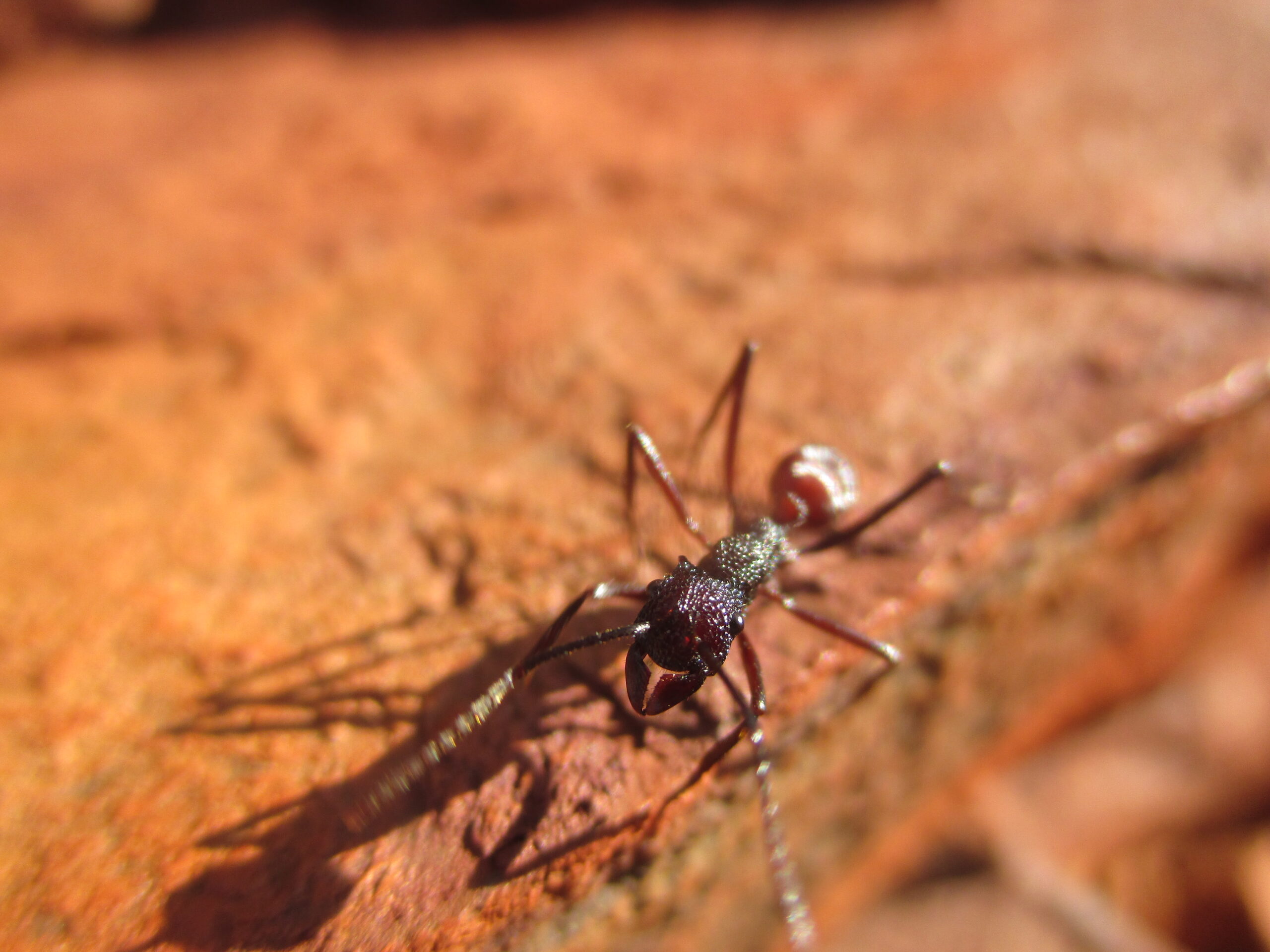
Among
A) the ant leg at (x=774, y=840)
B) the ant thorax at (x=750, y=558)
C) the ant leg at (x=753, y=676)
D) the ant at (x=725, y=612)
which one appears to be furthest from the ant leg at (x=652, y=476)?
the ant leg at (x=774, y=840)

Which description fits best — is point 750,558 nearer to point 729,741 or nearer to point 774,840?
point 729,741

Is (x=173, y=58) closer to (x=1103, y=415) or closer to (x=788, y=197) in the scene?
(x=788, y=197)

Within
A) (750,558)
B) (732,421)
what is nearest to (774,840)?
(750,558)

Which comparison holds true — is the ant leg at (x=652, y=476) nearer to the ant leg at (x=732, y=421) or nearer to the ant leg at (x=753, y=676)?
the ant leg at (x=732, y=421)

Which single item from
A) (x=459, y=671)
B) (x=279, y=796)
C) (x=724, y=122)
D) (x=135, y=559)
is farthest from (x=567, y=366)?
(x=724, y=122)

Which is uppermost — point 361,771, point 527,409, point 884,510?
point 527,409

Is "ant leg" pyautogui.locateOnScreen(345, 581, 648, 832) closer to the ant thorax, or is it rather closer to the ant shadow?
the ant shadow
